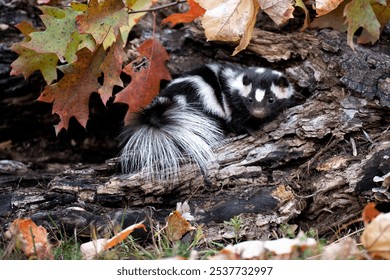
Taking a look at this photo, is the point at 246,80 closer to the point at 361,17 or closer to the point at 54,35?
the point at 361,17

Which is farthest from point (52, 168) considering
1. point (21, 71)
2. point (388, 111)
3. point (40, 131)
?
point (388, 111)

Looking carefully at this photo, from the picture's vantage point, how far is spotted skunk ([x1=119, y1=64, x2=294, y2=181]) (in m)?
4.04

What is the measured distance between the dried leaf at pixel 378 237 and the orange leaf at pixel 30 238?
1.49 meters

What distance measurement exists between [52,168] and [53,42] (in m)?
1.45

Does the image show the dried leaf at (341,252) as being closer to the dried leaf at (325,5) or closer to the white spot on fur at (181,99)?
the dried leaf at (325,5)

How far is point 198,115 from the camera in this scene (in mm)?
4520

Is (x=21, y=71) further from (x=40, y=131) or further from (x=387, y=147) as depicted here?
(x=387, y=147)

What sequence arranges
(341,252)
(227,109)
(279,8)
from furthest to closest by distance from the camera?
1. (227,109)
2. (279,8)
3. (341,252)

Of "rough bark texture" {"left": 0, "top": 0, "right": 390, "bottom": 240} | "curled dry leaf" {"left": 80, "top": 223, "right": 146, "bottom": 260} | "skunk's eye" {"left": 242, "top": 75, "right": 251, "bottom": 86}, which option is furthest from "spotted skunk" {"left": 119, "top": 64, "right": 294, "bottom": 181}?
"curled dry leaf" {"left": 80, "top": 223, "right": 146, "bottom": 260}

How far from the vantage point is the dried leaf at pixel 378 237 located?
280 centimetres

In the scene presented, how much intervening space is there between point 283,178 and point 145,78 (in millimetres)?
1147

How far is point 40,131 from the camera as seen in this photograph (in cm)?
532

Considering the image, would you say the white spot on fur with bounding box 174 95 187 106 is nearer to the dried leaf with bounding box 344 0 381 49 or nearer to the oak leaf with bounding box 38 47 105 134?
the oak leaf with bounding box 38 47 105 134

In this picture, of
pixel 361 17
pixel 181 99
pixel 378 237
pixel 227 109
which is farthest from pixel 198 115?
pixel 378 237
